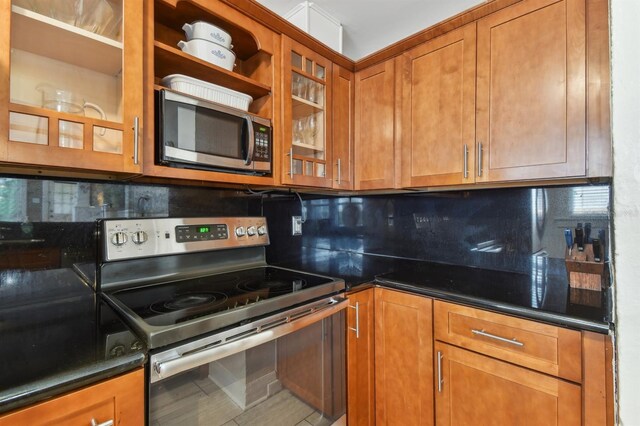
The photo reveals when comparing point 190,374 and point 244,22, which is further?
A: point 244,22

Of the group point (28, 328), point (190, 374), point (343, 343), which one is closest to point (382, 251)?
point (343, 343)

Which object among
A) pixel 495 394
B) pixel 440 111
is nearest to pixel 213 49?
pixel 440 111

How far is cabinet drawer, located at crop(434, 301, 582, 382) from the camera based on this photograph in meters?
1.00

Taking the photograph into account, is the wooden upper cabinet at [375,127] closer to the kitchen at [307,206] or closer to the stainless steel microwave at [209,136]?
the kitchen at [307,206]

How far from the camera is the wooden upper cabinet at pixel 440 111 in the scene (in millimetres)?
1435

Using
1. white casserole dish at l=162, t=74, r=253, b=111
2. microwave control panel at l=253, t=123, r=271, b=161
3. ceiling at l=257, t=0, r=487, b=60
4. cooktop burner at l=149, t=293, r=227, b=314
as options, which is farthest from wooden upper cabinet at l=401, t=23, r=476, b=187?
cooktop burner at l=149, t=293, r=227, b=314

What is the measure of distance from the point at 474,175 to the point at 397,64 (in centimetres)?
76

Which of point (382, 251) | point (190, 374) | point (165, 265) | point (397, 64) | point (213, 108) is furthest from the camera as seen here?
point (382, 251)

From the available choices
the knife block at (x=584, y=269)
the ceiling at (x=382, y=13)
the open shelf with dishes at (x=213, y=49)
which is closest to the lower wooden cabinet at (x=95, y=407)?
the open shelf with dishes at (x=213, y=49)

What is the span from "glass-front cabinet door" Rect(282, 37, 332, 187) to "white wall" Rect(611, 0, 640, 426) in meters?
1.29

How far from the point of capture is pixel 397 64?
→ 169 cm

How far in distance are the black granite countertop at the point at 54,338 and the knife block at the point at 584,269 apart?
5.18 feet

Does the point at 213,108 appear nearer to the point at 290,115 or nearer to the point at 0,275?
the point at 290,115

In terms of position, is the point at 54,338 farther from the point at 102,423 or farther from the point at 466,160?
the point at 466,160
